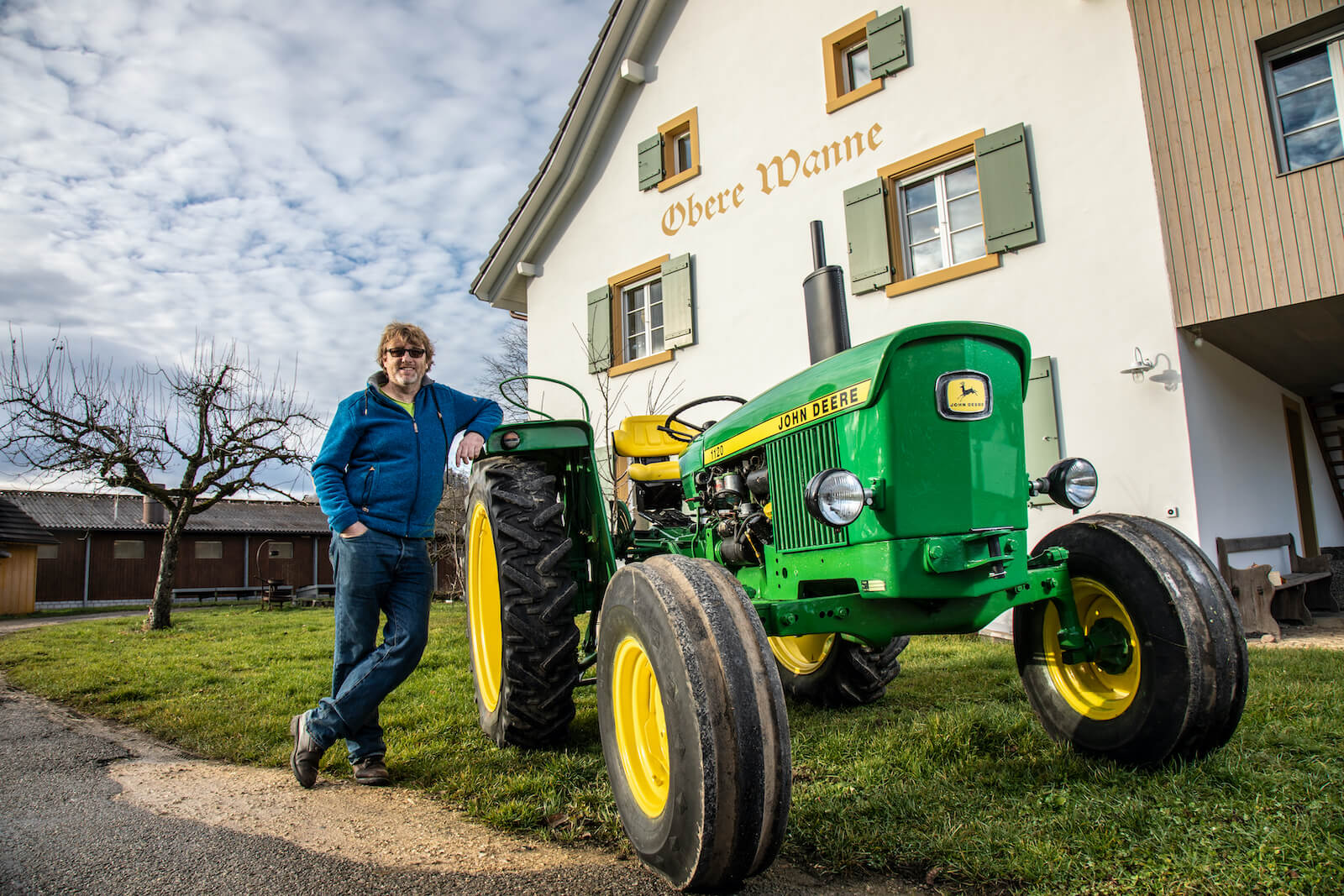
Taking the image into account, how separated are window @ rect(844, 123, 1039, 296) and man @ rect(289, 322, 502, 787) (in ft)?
18.1

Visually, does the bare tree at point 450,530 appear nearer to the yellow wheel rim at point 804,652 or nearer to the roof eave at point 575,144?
the roof eave at point 575,144

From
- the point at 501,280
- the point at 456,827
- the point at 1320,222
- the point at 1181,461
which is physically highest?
the point at 501,280

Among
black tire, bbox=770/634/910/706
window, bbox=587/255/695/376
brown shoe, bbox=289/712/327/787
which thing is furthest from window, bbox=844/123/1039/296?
brown shoe, bbox=289/712/327/787

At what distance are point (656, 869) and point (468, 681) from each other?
3341 mm

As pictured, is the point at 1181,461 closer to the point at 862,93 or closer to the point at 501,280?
the point at 862,93

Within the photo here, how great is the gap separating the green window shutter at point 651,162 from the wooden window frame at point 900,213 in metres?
3.33

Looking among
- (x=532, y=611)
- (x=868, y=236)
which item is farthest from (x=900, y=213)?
(x=532, y=611)

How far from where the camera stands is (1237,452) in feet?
22.9

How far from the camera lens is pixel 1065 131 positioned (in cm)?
675

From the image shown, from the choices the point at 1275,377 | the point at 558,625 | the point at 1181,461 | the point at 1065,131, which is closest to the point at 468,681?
the point at 558,625

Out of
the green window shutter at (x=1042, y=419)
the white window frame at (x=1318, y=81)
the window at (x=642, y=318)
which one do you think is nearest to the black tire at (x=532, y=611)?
the green window shutter at (x=1042, y=419)

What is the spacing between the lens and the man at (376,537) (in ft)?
9.91

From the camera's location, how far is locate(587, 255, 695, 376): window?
979 centimetres

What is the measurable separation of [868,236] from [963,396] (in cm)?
586
